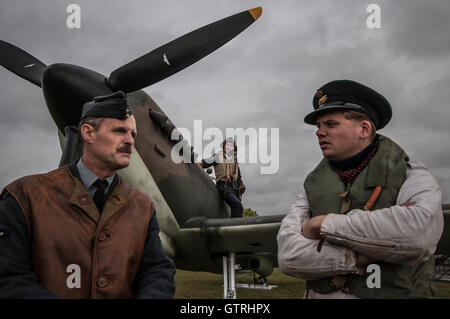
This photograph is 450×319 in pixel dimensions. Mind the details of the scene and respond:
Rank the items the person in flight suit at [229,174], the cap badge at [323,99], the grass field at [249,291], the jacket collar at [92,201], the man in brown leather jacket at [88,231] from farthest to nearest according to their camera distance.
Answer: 1. the grass field at [249,291]
2. the person in flight suit at [229,174]
3. the cap badge at [323,99]
4. the jacket collar at [92,201]
5. the man in brown leather jacket at [88,231]

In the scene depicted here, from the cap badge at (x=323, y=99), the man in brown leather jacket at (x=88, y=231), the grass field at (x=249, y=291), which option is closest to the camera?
the man in brown leather jacket at (x=88, y=231)

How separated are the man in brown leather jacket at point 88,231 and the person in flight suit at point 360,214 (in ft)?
2.31

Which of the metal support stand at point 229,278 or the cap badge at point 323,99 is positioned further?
the metal support stand at point 229,278

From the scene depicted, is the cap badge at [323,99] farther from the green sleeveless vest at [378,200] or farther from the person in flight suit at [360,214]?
the green sleeveless vest at [378,200]

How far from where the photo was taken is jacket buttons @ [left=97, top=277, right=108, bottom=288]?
4.40 ft

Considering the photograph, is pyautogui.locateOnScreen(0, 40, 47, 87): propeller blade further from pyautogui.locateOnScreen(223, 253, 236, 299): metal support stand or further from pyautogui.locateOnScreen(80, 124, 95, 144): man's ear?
pyautogui.locateOnScreen(80, 124, 95, 144): man's ear

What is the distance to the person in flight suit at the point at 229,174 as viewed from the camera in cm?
645

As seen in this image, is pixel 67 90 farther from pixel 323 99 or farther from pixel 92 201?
pixel 323 99

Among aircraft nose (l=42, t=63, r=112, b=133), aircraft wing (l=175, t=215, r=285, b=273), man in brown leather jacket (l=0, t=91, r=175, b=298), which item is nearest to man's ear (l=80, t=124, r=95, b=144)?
man in brown leather jacket (l=0, t=91, r=175, b=298)

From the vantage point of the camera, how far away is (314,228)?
1630 mm

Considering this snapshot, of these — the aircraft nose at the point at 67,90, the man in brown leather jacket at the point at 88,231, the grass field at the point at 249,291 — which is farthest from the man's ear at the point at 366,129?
the grass field at the point at 249,291

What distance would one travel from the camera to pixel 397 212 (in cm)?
148
